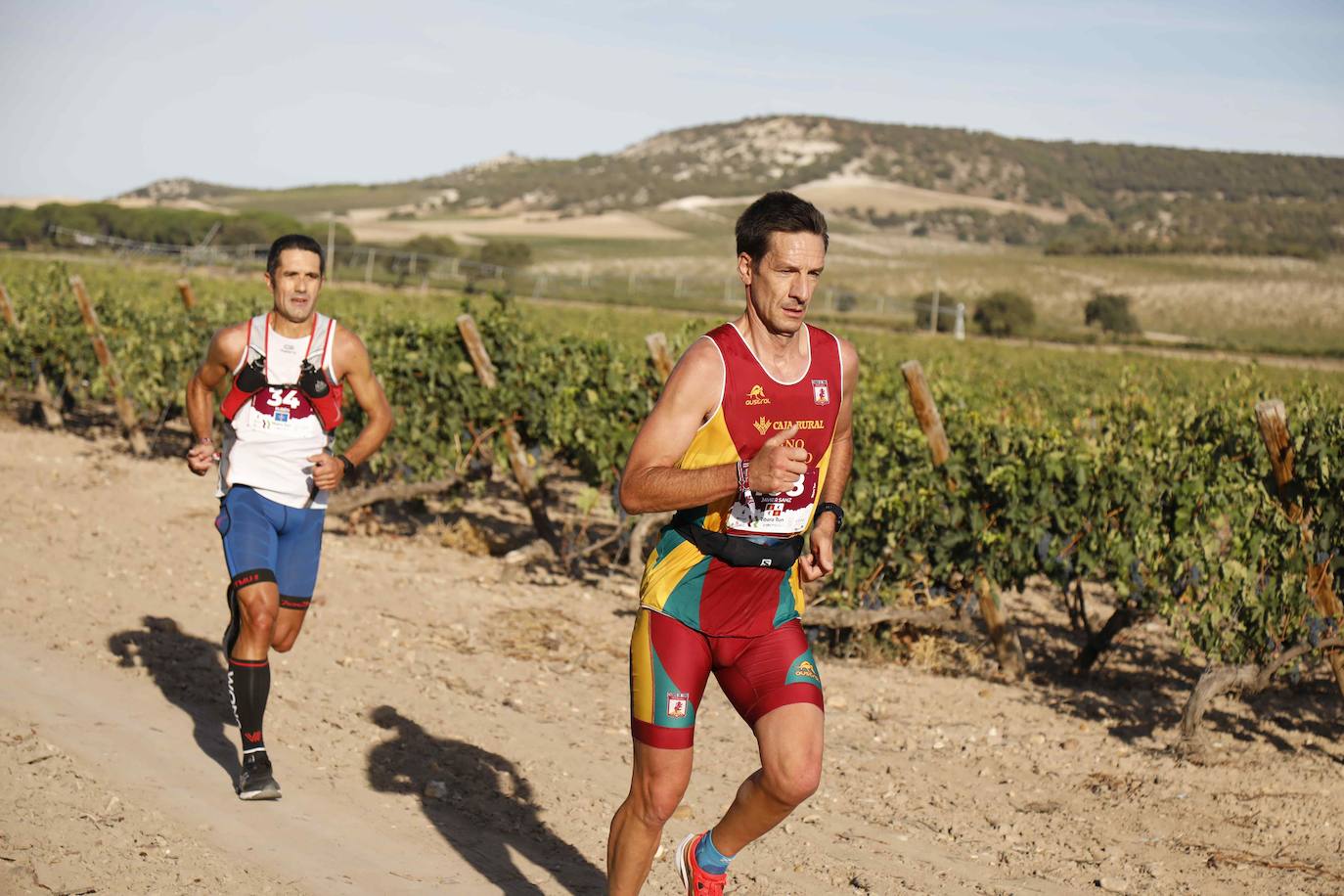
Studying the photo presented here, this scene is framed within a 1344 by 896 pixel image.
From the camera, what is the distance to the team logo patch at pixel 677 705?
3559 mm

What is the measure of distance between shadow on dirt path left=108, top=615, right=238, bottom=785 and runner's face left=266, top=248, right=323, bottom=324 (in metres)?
1.90

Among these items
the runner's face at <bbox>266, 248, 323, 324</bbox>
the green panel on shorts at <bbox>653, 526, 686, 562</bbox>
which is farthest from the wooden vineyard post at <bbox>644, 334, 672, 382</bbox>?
the green panel on shorts at <bbox>653, 526, 686, 562</bbox>

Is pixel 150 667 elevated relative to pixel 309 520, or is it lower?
lower

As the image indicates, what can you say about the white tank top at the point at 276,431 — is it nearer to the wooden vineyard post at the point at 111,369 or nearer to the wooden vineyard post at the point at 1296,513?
the wooden vineyard post at the point at 1296,513

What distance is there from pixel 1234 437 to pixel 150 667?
20.8 feet

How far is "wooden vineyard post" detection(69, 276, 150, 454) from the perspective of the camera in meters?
14.4

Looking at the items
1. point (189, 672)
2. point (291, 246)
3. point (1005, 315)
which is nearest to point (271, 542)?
point (291, 246)

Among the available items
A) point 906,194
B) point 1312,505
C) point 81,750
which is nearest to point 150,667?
point 81,750

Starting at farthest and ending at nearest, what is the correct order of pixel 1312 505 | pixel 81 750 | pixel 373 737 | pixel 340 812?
1. pixel 1312 505
2. pixel 373 737
3. pixel 81 750
4. pixel 340 812

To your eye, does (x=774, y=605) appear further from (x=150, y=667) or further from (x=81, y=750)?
(x=150, y=667)

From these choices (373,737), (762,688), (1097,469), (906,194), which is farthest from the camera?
(906,194)

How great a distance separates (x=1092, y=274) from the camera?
104m

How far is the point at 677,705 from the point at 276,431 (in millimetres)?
2487

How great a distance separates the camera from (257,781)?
16.7 feet
